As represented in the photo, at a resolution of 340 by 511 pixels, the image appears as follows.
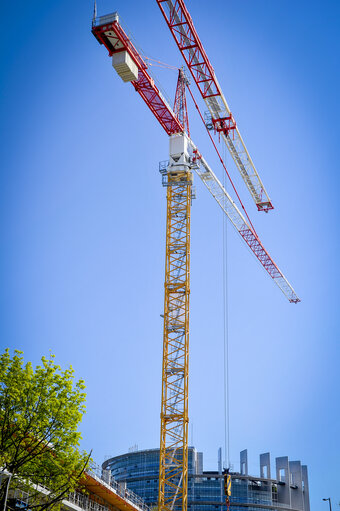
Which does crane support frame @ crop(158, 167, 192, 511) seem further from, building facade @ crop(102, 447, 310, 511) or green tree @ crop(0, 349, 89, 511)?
building facade @ crop(102, 447, 310, 511)

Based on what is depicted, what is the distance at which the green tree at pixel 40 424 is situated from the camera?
29641 mm

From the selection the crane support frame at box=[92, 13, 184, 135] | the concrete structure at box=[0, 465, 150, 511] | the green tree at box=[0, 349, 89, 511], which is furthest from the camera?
the crane support frame at box=[92, 13, 184, 135]


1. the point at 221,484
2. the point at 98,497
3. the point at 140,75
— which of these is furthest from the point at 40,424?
the point at 221,484

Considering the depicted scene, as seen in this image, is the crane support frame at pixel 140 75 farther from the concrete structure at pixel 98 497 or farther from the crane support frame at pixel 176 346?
the concrete structure at pixel 98 497

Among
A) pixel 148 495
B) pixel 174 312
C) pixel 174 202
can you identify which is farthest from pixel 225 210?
pixel 148 495

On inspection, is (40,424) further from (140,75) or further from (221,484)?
(221,484)

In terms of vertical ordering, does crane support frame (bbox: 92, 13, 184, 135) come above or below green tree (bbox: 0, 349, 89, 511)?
above

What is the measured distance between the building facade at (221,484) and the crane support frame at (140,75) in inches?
3449

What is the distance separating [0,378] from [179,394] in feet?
102

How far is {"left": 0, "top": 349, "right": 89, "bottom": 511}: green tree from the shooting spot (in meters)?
29.6

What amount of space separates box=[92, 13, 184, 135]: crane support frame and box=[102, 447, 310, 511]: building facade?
8760 centimetres

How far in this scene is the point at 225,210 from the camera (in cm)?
8950

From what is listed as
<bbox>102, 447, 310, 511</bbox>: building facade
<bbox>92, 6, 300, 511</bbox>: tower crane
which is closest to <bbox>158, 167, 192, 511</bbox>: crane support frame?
<bbox>92, 6, 300, 511</bbox>: tower crane

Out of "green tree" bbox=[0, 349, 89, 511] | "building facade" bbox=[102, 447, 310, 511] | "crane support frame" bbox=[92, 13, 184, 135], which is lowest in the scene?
"green tree" bbox=[0, 349, 89, 511]
